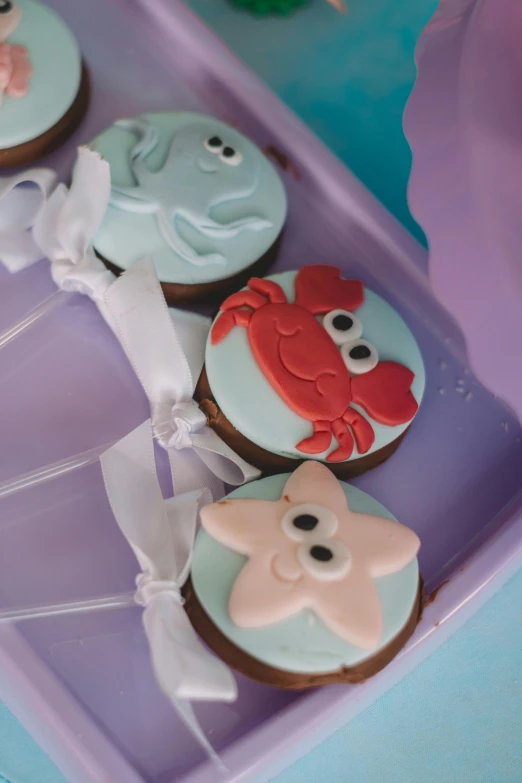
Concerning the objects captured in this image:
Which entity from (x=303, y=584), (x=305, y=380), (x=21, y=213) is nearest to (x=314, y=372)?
(x=305, y=380)

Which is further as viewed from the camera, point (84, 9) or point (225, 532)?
point (84, 9)

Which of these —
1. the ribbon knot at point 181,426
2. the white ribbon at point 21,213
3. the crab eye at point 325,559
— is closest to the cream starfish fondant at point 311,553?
the crab eye at point 325,559

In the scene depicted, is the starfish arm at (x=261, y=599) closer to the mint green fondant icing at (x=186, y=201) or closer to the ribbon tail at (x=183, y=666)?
the ribbon tail at (x=183, y=666)

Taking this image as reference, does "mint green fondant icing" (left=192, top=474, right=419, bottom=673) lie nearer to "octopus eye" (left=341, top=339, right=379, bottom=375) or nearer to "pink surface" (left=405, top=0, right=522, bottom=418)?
"octopus eye" (left=341, top=339, right=379, bottom=375)

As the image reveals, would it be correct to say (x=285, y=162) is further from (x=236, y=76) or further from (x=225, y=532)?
(x=225, y=532)

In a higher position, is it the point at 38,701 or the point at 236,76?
the point at 236,76

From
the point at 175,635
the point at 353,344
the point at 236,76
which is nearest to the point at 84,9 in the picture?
the point at 236,76

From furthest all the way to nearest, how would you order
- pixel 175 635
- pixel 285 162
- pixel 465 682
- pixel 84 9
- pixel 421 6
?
pixel 421 6, pixel 84 9, pixel 285 162, pixel 465 682, pixel 175 635

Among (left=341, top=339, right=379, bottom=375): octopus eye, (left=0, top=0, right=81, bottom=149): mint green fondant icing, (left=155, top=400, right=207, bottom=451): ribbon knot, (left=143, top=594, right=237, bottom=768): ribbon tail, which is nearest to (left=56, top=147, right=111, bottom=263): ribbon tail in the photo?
(left=0, top=0, right=81, bottom=149): mint green fondant icing
